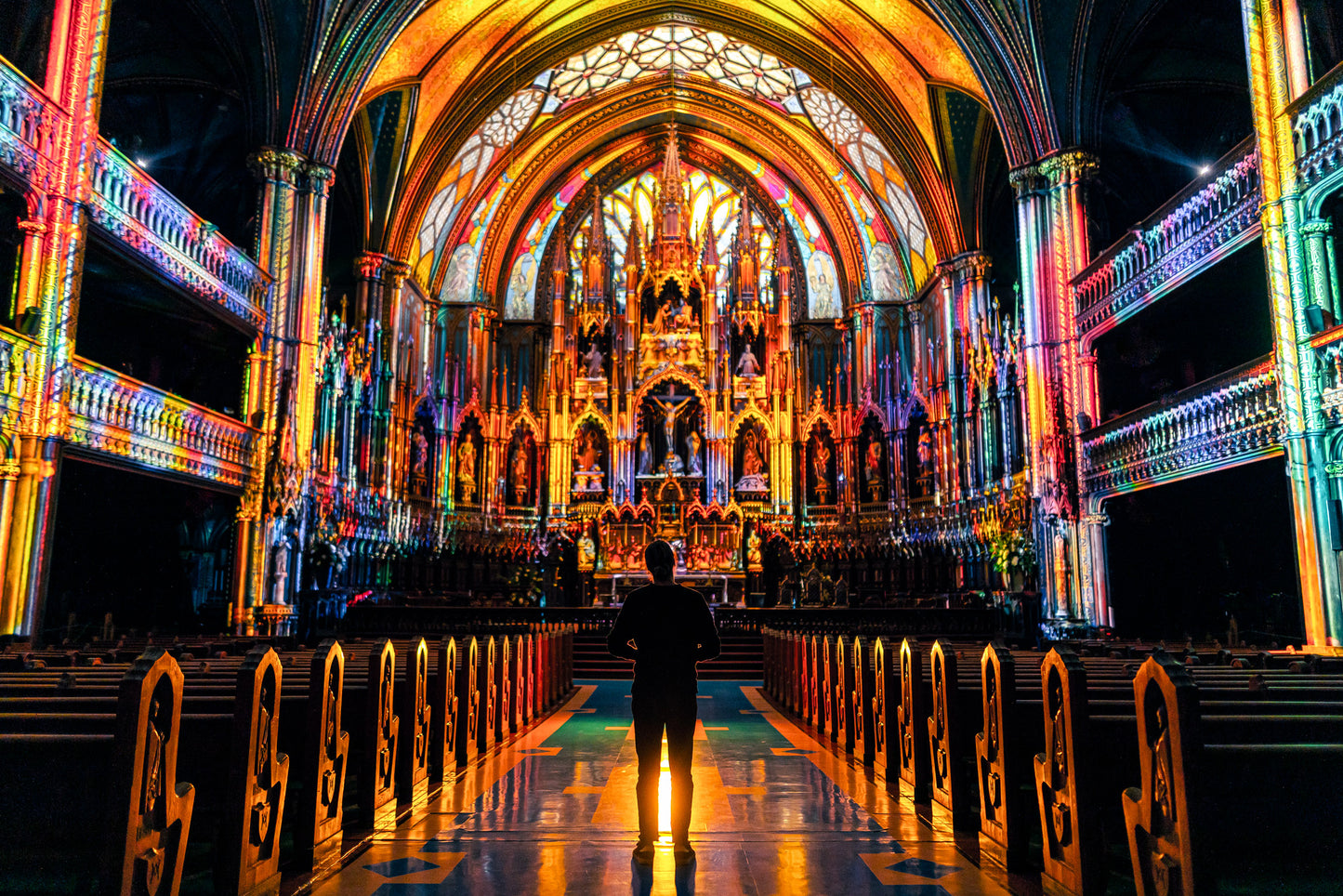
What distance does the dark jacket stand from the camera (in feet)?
15.6

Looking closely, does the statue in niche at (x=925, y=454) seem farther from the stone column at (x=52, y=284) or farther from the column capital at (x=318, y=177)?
the stone column at (x=52, y=284)

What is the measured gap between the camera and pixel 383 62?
2209cm

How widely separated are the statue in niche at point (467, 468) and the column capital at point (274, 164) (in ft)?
34.8

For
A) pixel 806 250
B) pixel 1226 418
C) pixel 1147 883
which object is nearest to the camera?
pixel 1147 883

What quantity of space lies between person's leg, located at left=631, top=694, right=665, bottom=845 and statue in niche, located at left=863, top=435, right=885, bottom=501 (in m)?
24.1

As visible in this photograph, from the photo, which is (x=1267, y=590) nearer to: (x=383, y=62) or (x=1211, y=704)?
(x=1211, y=704)

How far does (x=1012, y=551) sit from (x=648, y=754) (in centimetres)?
1710

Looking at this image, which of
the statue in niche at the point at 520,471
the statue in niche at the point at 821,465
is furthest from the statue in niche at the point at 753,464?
the statue in niche at the point at 520,471

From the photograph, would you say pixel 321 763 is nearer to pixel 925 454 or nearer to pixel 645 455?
pixel 925 454

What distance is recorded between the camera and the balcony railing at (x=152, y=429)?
13.7 m

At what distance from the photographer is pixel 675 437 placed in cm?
2938

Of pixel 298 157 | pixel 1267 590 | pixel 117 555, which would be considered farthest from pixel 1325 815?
pixel 117 555

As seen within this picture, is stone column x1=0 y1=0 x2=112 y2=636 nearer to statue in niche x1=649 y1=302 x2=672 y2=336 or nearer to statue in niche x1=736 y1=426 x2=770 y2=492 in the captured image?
statue in niche x1=649 y1=302 x2=672 y2=336

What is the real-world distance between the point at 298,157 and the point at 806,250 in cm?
1812
